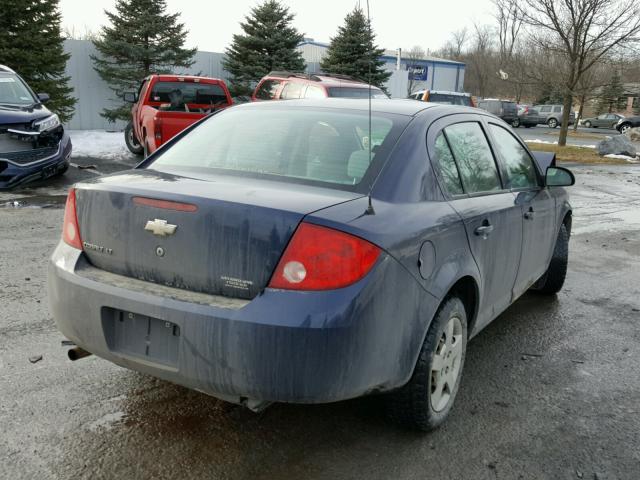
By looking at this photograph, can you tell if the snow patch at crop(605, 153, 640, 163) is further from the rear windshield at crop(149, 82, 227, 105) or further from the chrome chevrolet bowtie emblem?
the chrome chevrolet bowtie emblem

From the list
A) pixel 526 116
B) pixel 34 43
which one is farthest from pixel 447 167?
pixel 526 116

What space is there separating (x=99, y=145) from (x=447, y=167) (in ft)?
46.2

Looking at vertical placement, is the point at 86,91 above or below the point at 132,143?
above

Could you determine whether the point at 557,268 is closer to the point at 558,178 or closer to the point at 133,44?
the point at 558,178

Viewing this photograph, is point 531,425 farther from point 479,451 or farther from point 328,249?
point 328,249

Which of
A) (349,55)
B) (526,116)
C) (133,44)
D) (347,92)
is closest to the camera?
(347,92)

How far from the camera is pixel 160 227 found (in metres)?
2.47

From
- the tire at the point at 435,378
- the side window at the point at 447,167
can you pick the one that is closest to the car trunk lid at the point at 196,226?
the side window at the point at 447,167

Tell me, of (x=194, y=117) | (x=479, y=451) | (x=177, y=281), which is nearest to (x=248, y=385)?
(x=177, y=281)

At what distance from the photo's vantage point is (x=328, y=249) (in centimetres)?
228

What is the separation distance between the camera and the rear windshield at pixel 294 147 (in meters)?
2.84

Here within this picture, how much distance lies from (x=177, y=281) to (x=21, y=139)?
24.6 ft

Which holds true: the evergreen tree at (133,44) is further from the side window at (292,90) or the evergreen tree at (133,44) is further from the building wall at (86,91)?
the side window at (292,90)

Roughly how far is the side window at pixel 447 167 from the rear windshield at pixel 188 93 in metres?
10.3
